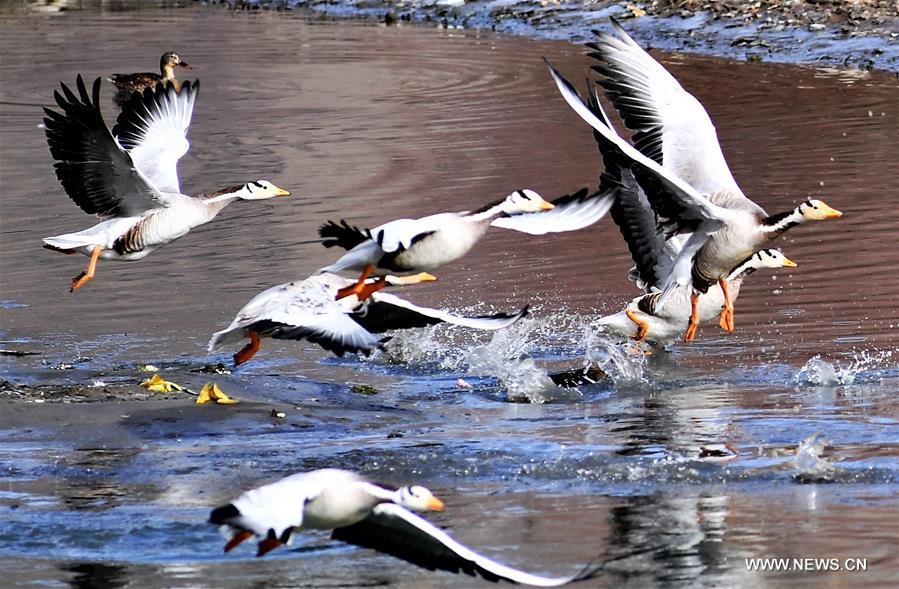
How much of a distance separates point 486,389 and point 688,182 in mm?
1720

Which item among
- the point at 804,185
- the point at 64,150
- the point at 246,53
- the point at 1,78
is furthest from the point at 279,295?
the point at 246,53

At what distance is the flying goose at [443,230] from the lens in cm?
827

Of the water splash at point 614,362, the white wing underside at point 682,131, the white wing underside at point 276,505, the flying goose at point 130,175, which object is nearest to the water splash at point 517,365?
the water splash at point 614,362

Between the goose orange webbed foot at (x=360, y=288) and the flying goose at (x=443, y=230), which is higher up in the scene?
the flying goose at (x=443, y=230)

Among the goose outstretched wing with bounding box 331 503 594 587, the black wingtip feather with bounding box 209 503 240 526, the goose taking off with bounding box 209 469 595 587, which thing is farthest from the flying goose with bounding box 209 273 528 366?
the black wingtip feather with bounding box 209 503 240 526

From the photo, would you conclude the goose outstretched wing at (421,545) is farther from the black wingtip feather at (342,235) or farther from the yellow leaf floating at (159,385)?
the yellow leaf floating at (159,385)

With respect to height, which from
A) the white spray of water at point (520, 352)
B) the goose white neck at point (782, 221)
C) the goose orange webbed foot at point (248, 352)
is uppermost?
the goose white neck at point (782, 221)

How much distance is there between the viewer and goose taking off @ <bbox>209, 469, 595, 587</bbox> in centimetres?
582

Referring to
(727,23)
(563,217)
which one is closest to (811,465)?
(563,217)

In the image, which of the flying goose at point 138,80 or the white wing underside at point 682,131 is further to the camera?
the flying goose at point 138,80

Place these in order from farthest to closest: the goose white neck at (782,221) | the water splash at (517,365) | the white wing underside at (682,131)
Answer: the white wing underside at (682,131), the water splash at (517,365), the goose white neck at (782,221)

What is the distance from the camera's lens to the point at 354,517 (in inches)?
243

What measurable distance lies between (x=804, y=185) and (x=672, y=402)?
6177mm

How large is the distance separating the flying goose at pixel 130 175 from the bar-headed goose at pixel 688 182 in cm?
234
